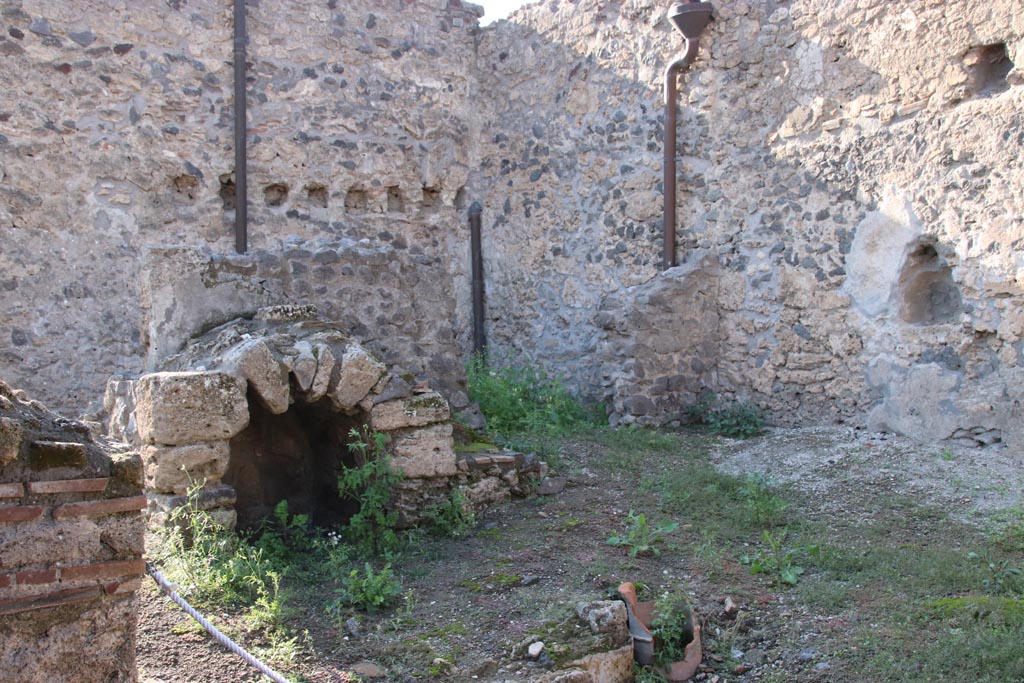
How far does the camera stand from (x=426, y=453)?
229 inches

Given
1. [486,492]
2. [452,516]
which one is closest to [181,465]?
[452,516]

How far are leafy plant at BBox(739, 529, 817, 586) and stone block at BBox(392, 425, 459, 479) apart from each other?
5.78 feet

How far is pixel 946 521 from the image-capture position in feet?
18.1

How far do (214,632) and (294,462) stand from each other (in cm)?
227

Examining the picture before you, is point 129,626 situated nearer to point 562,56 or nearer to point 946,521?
point 946,521

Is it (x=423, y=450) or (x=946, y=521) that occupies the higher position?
(x=423, y=450)

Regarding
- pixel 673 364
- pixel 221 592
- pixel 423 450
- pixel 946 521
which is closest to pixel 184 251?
pixel 423 450

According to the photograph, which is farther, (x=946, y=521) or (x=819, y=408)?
(x=819, y=408)

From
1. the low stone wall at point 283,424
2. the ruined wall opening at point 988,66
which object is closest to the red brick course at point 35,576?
the low stone wall at point 283,424

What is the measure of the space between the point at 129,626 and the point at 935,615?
130 inches

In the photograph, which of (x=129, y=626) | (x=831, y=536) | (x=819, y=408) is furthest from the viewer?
(x=819, y=408)

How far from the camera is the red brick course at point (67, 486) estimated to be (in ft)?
9.49

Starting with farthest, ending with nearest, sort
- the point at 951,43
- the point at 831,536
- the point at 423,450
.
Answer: the point at 951,43
the point at 423,450
the point at 831,536

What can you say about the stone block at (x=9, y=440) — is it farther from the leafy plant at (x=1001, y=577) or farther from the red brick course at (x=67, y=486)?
the leafy plant at (x=1001, y=577)
